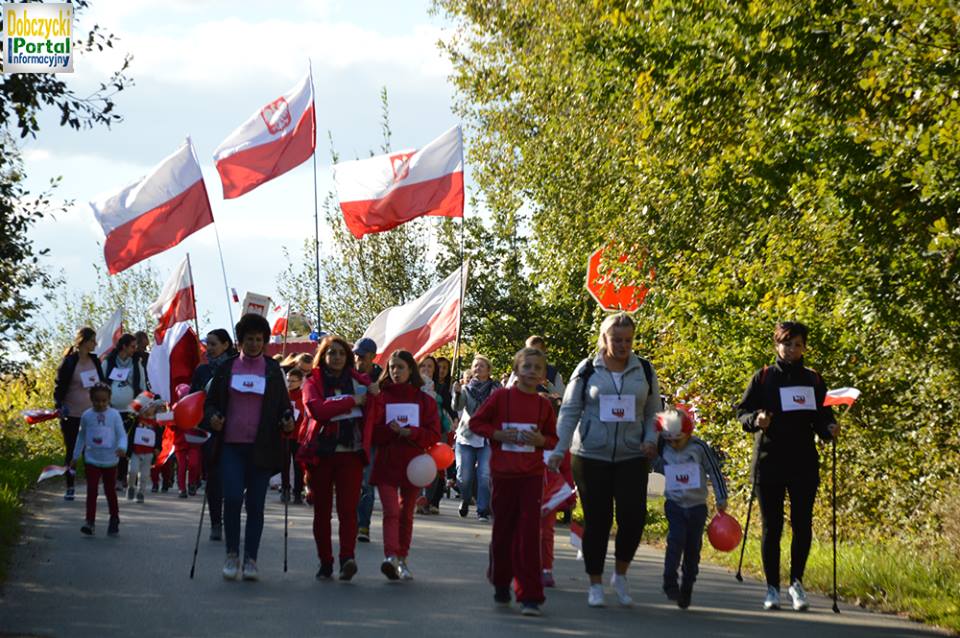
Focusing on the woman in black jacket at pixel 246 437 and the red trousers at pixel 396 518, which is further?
the red trousers at pixel 396 518

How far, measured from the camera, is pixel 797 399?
10.4 m

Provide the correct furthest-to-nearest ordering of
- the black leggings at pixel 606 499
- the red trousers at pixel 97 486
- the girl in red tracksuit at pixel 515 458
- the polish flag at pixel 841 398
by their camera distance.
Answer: the red trousers at pixel 97 486, the polish flag at pixel 841 398, the black leggings at pixel 606 499, the girl in red tracksuit at pixel 515 458

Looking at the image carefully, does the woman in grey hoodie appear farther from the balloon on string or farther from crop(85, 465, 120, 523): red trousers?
crop(85, 465, 120, 523): red trousers

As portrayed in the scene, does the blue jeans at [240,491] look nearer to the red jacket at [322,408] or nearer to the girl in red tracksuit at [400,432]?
the red jacket at [322,408]

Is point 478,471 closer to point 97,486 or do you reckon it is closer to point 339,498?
point 97,486

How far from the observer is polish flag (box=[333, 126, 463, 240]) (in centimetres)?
1981

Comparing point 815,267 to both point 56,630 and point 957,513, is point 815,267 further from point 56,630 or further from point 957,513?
point 56,630

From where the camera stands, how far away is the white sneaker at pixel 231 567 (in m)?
10.9

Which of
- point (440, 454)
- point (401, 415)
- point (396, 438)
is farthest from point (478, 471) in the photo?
point (401, 415)

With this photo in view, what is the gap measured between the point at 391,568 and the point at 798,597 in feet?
9.70

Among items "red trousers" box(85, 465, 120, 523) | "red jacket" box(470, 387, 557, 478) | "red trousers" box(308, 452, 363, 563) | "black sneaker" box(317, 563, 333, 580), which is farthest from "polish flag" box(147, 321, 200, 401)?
"red jacket" box(470, 387, 557, 478)

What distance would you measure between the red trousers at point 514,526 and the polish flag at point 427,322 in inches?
366

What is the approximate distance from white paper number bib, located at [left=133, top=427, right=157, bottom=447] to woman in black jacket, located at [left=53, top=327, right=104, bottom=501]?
2.12ft

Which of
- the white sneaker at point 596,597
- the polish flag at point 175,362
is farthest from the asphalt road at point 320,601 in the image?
the polish flag at point 175,362
